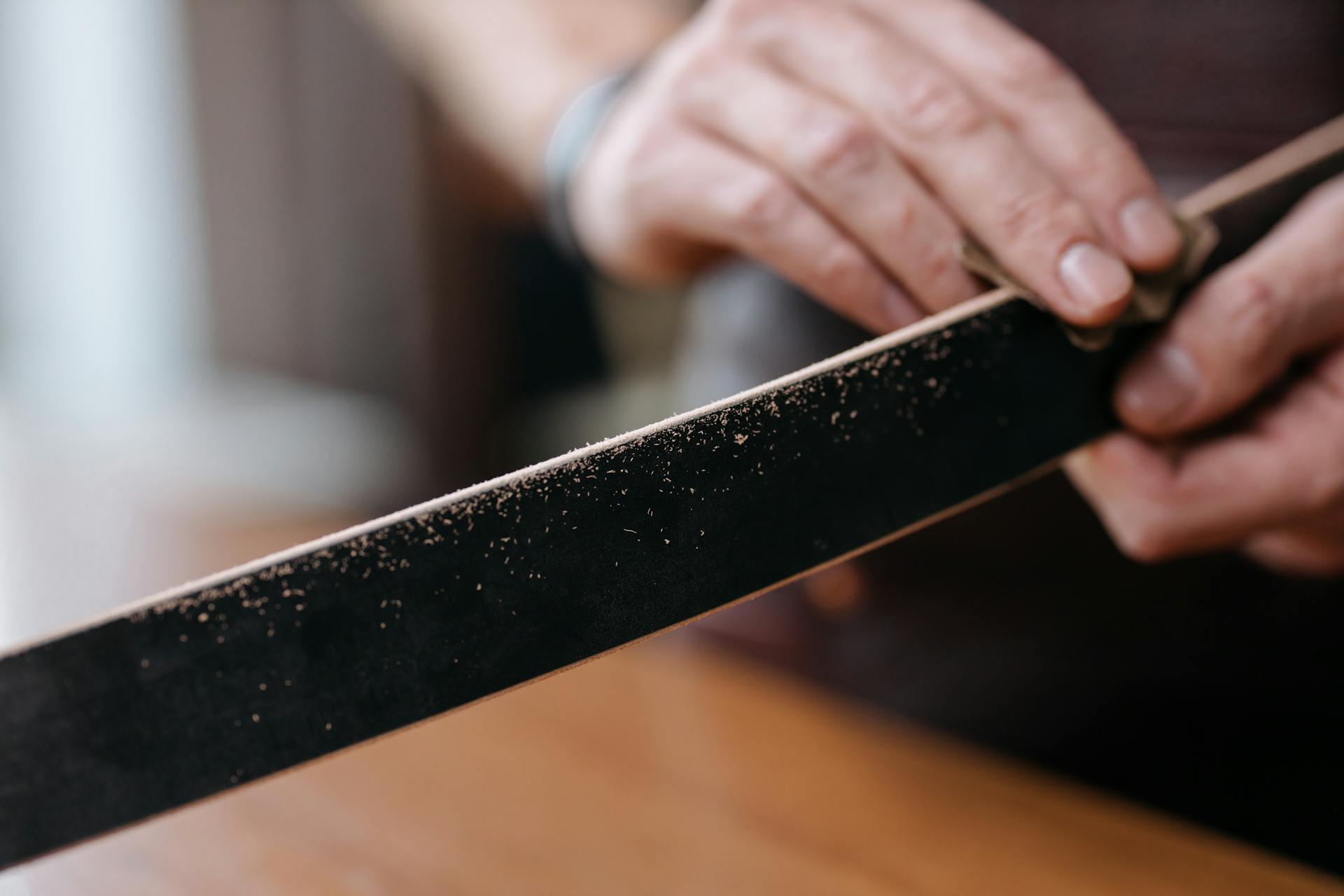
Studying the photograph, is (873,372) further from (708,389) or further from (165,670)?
(708,389)

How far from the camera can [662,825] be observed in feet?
1.15

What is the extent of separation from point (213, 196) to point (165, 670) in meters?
1.69

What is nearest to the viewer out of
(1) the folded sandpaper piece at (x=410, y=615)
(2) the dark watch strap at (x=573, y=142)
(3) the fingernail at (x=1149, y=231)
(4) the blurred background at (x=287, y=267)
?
(1) the folded sandpaper piece at (x=410, y=615)

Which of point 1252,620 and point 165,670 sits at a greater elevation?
point 165,670

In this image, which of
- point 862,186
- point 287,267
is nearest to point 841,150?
point 862,186

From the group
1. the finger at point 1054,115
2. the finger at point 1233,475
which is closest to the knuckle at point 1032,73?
the finger at point 1054,115

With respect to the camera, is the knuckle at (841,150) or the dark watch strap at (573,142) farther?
the dark watch strap at (573,142)

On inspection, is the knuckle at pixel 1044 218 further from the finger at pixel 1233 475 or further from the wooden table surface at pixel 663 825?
the wooden table surface at pixel 663 825

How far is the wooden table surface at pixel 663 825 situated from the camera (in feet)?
1.04

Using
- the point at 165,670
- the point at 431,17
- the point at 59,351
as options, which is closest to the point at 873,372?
the point at 165,670

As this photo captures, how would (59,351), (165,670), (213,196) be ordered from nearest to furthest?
1. (165,670)
2. (213,196)
3. (59,351)

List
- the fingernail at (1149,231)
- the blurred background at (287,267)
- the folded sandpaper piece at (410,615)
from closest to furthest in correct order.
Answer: the folded sandpaper piece at (410,615) < the fingernail at (1149,231) < the blurred background at (287,267)

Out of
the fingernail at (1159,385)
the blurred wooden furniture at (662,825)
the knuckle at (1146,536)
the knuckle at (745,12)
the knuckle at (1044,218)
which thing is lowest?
the blurred wooden furniture at (662,825)

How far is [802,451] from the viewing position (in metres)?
0.21
